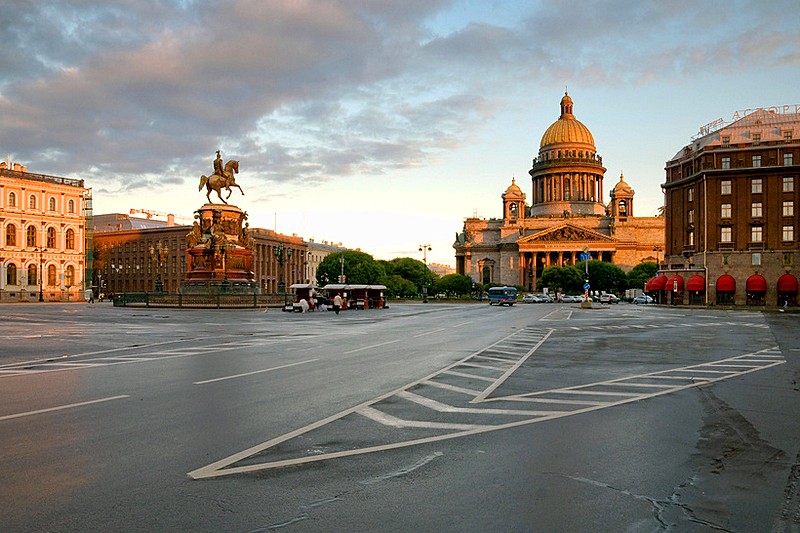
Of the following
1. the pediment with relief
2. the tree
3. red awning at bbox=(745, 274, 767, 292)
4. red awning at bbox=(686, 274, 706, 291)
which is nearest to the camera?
red awning at bbox=(745, 274, 767, 292)

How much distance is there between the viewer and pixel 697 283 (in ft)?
235

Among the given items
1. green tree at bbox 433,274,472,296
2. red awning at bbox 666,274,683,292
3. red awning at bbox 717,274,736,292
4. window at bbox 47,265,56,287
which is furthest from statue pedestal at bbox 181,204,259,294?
green tree at bbox 433,274,472,296

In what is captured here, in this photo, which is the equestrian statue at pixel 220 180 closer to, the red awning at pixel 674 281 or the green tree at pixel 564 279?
the red awning at pixel 674 281

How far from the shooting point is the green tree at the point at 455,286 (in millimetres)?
131500

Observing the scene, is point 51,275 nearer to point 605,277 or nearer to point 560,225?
point 605,277

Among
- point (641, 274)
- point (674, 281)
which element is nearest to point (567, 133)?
point (641, 274)

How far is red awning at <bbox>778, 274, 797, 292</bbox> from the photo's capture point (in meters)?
66.6

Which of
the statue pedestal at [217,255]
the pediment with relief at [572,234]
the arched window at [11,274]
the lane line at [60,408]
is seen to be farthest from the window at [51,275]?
the lane line at [60,408]

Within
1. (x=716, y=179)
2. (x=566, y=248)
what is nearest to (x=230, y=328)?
(x=716, y=179)

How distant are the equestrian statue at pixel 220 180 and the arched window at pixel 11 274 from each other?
50.2 m

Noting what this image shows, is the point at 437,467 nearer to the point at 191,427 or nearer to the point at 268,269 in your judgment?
the point at 191,427

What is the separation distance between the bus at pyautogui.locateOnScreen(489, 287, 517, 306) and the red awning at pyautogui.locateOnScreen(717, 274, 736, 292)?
23.4 m

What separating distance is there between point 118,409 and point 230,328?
817 inches

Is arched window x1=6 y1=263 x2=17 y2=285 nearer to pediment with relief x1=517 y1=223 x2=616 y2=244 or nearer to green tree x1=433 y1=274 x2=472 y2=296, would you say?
green tree x1=433 y1=274 x2=472 y2=296
